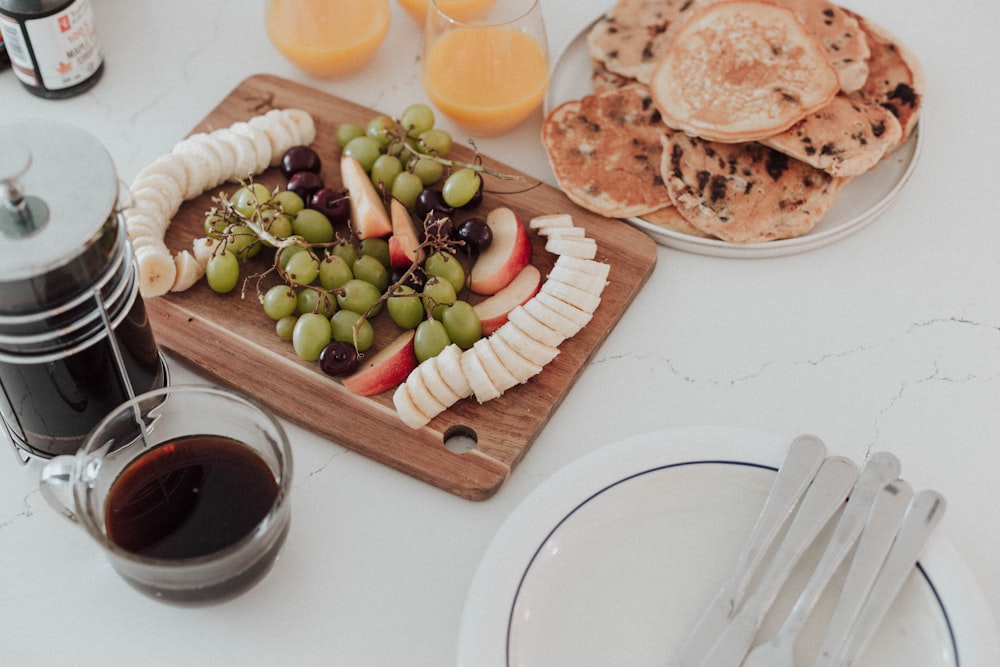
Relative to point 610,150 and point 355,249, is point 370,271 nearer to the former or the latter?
point 355,249

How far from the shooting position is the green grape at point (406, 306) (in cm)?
125

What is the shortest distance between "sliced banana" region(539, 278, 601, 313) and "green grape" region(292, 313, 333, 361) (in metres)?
0.27

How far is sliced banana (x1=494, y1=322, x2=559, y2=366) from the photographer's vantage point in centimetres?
124

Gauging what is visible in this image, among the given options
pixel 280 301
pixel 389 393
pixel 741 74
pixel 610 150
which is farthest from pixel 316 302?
pixel 741 74

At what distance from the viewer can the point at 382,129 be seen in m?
1.46

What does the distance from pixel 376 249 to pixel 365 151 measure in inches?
6.6

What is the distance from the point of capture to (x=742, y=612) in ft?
3.26

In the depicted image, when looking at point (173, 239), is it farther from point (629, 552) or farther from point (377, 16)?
point (629, 552)

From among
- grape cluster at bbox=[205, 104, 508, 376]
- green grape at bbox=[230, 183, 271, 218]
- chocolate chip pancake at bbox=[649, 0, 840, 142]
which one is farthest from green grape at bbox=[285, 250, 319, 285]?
chocolate chip pancake at bbox=[649, 0, 840, 142]

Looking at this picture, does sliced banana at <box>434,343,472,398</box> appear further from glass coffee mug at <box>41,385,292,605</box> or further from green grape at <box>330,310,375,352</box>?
glass coffee mug at <box>41,385,292,605</box>

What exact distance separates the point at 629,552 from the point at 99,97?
3.56ft

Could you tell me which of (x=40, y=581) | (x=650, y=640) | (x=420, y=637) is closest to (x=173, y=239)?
(x=40, y=581)

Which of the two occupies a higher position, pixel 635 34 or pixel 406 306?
pixel 635 34

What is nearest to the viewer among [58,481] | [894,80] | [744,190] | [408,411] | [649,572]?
[58,481]
